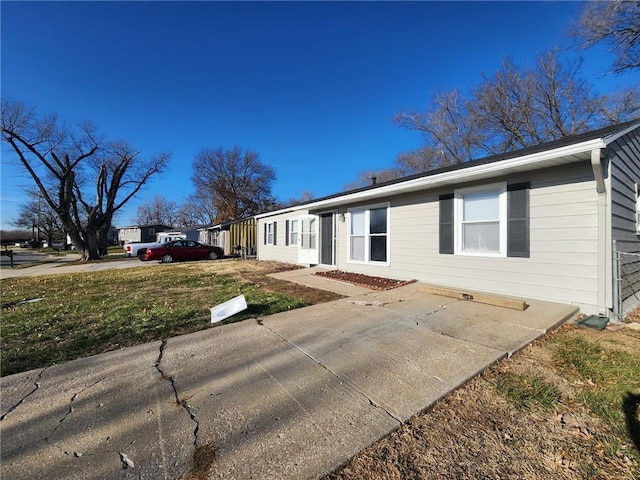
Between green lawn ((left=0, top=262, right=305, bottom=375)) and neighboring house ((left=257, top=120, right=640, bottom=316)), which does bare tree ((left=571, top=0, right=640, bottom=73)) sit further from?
green lawn ((left=0, top=262, right=305, bottom=375))

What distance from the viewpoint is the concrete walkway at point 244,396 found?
1745mm

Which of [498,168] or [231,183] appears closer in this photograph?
[498,168]

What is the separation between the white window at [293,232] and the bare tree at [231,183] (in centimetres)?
2711

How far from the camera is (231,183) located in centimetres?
3934

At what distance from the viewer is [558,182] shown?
16.0 feet

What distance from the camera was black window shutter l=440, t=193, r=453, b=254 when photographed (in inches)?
251

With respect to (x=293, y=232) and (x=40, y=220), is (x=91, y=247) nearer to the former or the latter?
(x=293, y=232)

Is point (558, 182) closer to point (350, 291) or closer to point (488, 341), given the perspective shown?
point (488, 341)

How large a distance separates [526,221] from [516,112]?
17.3 meters

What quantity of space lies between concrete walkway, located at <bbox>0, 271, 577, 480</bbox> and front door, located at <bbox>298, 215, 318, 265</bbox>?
7.43 m

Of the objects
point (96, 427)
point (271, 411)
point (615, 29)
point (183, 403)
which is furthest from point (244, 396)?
point (615, 29)

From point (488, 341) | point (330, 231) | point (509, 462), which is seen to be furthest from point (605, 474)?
point (330, 231)

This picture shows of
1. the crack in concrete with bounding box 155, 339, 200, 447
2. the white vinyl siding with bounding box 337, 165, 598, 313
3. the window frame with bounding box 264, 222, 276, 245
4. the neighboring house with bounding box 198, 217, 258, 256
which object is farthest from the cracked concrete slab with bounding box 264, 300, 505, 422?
the neighboring house with bounding box 198, 217, 258, 256

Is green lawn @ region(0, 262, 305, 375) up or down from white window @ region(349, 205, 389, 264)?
down
